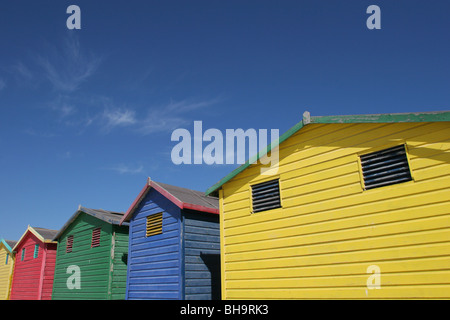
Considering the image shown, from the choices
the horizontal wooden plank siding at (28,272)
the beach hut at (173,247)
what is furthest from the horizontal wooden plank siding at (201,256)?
the horizontal wooden plank siding at (28,272)

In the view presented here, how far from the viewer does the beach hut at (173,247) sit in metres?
13.0

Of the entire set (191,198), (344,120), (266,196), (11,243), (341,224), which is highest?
(344,120)

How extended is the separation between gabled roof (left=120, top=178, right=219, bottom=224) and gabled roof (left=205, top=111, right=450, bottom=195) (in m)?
1.60

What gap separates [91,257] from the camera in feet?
58.7

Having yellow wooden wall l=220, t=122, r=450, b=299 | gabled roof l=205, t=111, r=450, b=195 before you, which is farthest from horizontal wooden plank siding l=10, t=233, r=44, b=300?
yellow wooden wall l=220, t=122, r=450, b=299

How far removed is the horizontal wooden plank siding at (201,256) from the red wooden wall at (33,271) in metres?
12.9

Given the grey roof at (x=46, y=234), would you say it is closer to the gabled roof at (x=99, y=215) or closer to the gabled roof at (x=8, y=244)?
the gabled roof at (x=99, y=215)

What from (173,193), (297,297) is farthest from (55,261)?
(297,297)

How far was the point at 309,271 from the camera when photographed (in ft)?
29.4

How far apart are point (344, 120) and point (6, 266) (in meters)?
29.6

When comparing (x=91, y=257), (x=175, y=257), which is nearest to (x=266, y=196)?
(x=175, y=257)

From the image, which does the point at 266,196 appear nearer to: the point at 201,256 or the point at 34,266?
the point at 201,256
